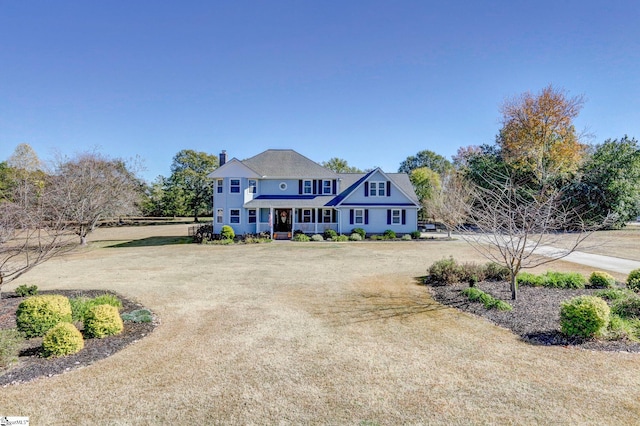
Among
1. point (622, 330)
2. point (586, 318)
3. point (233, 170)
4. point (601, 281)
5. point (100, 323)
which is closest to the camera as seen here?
point (586, 318)

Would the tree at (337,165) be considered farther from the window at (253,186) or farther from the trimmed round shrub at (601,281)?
the trimmed round shrub at (601,281)

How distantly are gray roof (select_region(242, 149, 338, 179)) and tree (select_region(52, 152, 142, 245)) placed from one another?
43.9 ft

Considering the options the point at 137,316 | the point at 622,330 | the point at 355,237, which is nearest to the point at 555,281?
the point at 622,330

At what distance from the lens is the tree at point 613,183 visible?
34.3 meters

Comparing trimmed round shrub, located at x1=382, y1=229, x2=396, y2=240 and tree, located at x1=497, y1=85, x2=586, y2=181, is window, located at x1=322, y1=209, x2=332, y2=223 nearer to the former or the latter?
trimmed round shrub, located at x1=382, y1=229, x2=396, y2=240

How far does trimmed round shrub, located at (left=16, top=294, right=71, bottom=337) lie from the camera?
23.4 ft

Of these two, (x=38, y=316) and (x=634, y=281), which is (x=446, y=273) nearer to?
(x=634, y=281)

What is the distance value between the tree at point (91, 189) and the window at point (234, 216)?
1075 centimetres

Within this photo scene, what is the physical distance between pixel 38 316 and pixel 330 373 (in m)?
6.66

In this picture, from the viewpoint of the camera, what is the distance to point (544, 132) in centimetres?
3662

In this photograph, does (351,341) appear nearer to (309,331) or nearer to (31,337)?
(309,331)

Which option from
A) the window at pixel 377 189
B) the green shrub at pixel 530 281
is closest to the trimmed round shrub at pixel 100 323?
the green shrub at pixel 530 281

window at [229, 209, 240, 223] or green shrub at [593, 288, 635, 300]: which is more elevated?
window at [229, 209, 240, 223]

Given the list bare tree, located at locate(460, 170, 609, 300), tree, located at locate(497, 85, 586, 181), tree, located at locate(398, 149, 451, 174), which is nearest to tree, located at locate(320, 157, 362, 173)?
tree, located at locate(398, 149, 451, 174)
